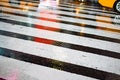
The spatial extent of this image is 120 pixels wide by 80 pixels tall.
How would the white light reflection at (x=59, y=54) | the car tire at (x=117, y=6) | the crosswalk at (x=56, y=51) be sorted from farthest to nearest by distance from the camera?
1. the car tire at (x=117, y=6)
2. the white light reflection at (x=59, y=54)
3. the crosswalk at (x=56, y=51)

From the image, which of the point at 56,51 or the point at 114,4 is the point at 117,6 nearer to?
the point at 114,4

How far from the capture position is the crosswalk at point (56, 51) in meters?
4.46

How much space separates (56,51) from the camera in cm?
567

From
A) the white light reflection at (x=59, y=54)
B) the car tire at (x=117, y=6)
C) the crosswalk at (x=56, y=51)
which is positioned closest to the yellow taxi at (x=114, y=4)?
the car tire at (x=117, y=6)

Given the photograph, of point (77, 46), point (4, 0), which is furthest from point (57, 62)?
point (4, 0)

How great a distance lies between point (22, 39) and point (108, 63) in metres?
2.03

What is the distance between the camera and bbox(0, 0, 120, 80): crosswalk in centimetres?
446

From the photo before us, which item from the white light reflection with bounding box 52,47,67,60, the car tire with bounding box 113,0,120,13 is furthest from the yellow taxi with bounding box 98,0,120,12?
the white light reflection with bounding box 52,47,67,60

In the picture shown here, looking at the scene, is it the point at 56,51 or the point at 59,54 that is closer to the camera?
the point at 59,54

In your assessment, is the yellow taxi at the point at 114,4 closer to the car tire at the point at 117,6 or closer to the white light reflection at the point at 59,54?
the car tire at the point at 117,6

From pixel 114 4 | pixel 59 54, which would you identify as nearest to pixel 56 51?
pixel 59 54

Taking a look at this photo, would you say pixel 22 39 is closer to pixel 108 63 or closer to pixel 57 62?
pixel 57 62

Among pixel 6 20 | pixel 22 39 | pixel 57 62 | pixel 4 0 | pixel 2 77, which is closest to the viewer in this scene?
pixel 2 77

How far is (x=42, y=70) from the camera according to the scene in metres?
4.49
